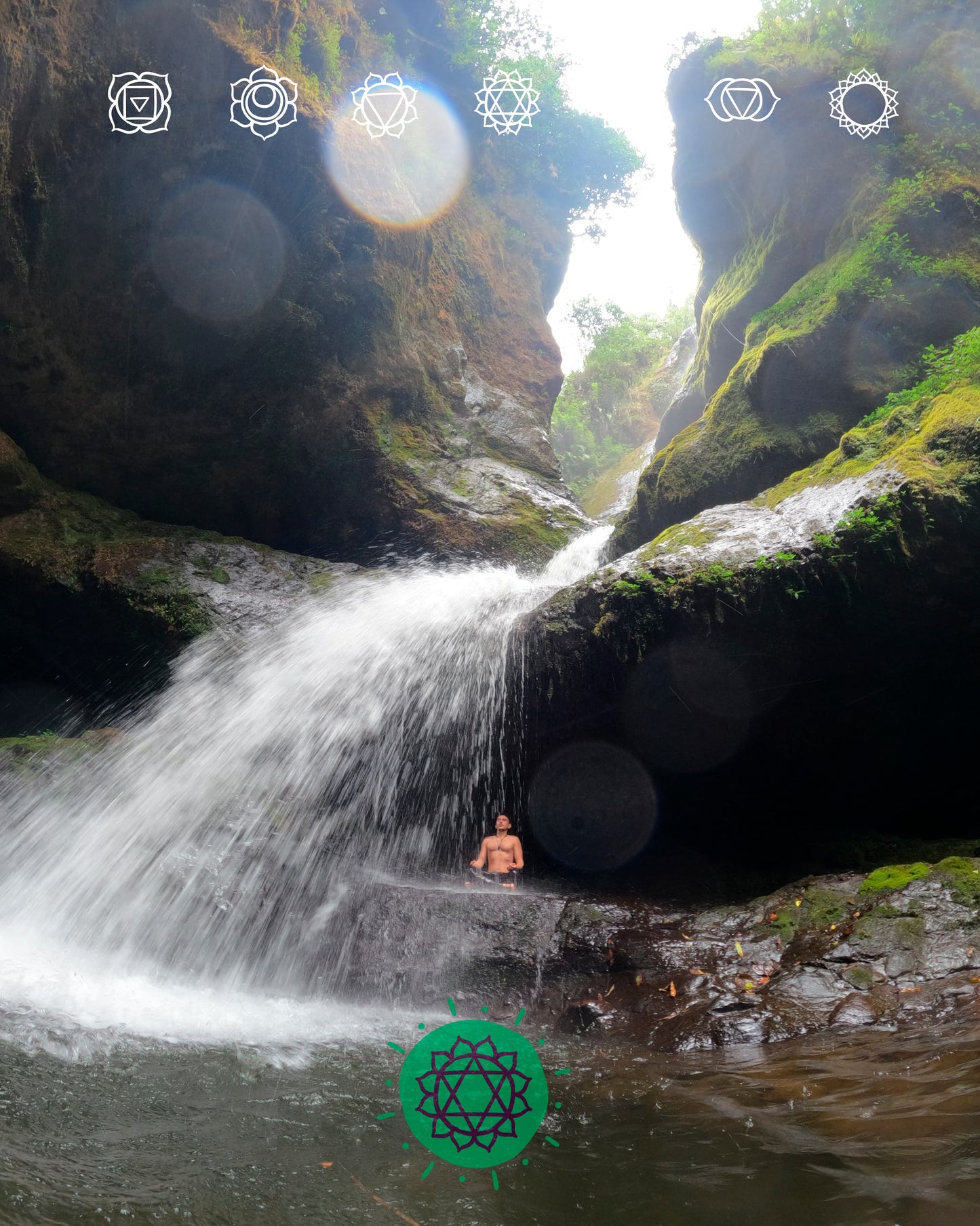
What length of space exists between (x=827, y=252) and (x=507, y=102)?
32.4 ft

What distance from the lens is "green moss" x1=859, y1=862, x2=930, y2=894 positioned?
4.27m

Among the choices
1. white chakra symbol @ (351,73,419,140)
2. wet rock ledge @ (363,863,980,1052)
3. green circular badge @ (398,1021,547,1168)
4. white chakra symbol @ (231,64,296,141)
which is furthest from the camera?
white chakra symbol @ (351,73,419,140)

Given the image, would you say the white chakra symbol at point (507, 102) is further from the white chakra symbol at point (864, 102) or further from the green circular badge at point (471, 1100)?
the green circular badge at point (471, 1100)

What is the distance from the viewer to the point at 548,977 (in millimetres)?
4336

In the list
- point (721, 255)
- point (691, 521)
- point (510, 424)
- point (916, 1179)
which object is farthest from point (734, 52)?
point (916, 1179)

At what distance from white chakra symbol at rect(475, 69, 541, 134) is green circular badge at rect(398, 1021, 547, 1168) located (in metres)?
15.1

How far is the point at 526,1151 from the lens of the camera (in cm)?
222

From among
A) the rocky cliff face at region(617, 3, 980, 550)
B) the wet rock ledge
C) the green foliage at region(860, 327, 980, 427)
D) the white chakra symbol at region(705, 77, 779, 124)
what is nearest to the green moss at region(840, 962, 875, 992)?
the wet rock ledge

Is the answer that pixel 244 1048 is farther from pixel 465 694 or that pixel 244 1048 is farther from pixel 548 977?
pixel 465 694

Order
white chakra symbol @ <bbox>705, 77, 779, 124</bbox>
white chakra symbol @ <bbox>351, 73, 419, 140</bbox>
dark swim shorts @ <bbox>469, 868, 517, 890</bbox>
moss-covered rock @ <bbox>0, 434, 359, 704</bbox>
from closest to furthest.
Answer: dark swim shorts @ <bbox>469, 868, 517, 890</bbox>
moss-covered rock @ <bbox>0, 434, 359, 704</bbox>
white chakra symbol @ <bbox>351, 73, 419, 140</bbox>
white chakra symbol @ <bbox>705, 77, 779, 124</bbox>

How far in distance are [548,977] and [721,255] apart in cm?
1310

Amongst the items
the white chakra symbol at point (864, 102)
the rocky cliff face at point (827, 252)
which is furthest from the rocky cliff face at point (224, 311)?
the white chakra symbol at point (864, 102)

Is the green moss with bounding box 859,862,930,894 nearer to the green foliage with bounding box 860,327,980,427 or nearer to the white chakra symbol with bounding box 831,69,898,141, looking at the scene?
the green foliage with bounding box 860,327,980,427

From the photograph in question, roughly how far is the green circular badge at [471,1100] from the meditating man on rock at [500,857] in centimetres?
286
